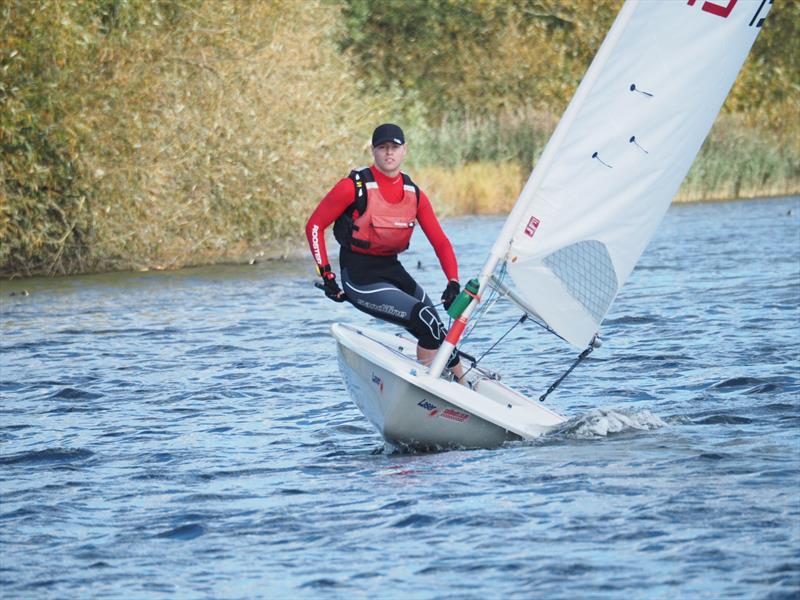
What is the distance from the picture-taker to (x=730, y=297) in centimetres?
1658

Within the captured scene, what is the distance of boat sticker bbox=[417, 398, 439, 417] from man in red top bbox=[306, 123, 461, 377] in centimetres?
61

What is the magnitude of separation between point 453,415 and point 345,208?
5.09ft

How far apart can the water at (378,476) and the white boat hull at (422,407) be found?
129 millimetres

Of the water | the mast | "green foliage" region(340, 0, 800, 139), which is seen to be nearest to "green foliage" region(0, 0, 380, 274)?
the water

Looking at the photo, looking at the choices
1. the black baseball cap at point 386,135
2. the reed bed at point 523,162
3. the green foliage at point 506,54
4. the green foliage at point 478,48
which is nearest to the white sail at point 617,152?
the black baseball cap at point 386,135

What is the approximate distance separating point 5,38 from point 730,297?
10147 mm

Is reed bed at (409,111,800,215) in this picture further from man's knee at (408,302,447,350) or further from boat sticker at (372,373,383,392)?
boat sticker at (372,373,383,392)

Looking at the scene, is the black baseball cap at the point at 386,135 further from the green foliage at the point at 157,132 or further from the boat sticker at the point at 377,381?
the green foliage at the point at 157,132

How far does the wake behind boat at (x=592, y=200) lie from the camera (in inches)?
337

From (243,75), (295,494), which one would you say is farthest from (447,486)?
(243,75)

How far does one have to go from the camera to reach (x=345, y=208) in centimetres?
929

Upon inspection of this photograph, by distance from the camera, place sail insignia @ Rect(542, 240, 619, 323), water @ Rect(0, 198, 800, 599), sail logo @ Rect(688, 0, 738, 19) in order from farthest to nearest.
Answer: sail insignia @ Rect(542, 240, 619, 323) < sail logo @ Rect(688, 0, 738, 19) < water @ Rect(0, 198, 800, 599)

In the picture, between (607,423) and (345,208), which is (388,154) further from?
(607,423)

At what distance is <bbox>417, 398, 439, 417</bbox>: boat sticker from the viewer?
8539 mm
